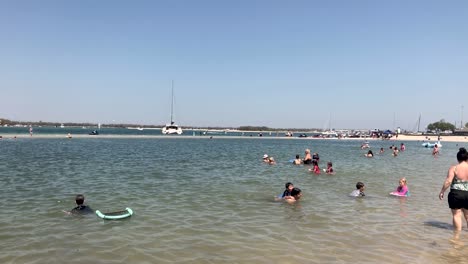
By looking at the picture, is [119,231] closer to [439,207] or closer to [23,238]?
[23,238]

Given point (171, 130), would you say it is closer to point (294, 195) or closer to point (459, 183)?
point (294, 195)

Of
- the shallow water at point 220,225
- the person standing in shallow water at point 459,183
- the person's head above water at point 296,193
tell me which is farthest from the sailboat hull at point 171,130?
the person standing in shallow water at point 459,183

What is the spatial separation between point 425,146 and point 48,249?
7607 centimetres

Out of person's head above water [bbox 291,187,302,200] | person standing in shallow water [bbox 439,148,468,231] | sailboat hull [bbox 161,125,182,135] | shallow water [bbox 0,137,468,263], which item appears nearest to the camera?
shallow water [bbox 0,137,468,263]


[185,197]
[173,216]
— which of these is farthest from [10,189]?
[173,216]

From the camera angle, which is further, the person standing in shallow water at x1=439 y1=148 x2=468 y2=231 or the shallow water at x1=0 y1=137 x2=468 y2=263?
the person standing in shallow water at x1=439 y1=148 x2=468 y2=231

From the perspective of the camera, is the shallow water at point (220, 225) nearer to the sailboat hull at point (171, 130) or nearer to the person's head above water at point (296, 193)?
the person's head above water at point (296, 193)

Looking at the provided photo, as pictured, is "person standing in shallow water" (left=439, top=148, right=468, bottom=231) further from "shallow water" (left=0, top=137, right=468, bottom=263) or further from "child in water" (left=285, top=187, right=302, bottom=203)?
"child in water" (left=285, top=187, right=302, bottom=203)

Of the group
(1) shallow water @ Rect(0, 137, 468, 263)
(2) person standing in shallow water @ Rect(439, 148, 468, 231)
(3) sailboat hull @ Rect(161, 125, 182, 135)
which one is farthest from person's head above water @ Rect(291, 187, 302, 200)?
(3) sailboat hull @ Rect(161, 125, 182, 135)

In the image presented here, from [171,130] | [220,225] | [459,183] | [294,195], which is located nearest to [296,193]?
[294,195]

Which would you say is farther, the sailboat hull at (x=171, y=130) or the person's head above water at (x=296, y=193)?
the sailboat hull at (x=171, y=130)

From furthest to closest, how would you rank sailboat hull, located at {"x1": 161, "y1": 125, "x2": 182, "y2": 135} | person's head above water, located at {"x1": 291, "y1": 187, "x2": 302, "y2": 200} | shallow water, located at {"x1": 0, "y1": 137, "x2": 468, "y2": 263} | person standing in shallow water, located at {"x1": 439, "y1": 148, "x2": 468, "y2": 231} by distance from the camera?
sailboat hull, located at {"x1": 161, "y1": 125, "x2": 182, "y2": 135} < person's head above water, located at {"x1": 291, "y1": 187, "x2": 302, "y2": 200} < person standing in shallow water, located at {"x1": 439, "y1": 148, "x2": 468, "y2": 231} < shallow water, located at {"x1": 0, "y1": 137, "x2": 468, "y2": 263}

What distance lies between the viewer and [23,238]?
9.60 metres

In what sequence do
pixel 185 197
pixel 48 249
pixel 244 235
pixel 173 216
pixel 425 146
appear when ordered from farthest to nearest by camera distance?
1. pixel 425 146
2. pixel 185 197
3. pixel 173 216
4. pixel 244 235
5. pixel 48 249
